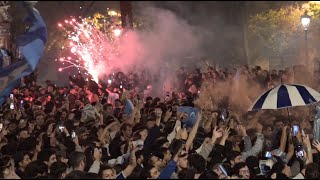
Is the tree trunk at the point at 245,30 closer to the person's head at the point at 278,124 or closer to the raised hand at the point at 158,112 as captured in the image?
the raised hand at the point at 158,112

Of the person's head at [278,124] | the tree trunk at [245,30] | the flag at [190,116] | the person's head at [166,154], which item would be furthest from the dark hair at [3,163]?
the tree trunk at [245,30]

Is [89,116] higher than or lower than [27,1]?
lower

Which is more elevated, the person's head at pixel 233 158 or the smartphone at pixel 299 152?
the person's head at pixel 233 158

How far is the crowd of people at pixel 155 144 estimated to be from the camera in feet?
25.7

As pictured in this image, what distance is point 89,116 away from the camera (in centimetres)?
1291

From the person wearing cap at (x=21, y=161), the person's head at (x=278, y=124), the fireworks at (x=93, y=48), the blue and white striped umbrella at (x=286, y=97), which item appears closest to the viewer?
the person wearing cap at (x=21, y=161)

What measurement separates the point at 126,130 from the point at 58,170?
329 centimetres

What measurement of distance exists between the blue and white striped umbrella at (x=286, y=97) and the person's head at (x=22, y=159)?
3.66m

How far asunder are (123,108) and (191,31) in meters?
20.3

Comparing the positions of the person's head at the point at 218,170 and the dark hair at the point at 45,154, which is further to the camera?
the dark hair at the point at 45,154

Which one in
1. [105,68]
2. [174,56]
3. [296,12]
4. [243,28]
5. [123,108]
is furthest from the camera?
[243,28]

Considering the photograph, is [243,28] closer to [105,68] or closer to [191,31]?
[191,31]

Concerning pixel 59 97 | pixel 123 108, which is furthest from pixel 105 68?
pixel 123 108

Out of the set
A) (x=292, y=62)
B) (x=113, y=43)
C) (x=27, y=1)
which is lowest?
(x=292, y=62)
